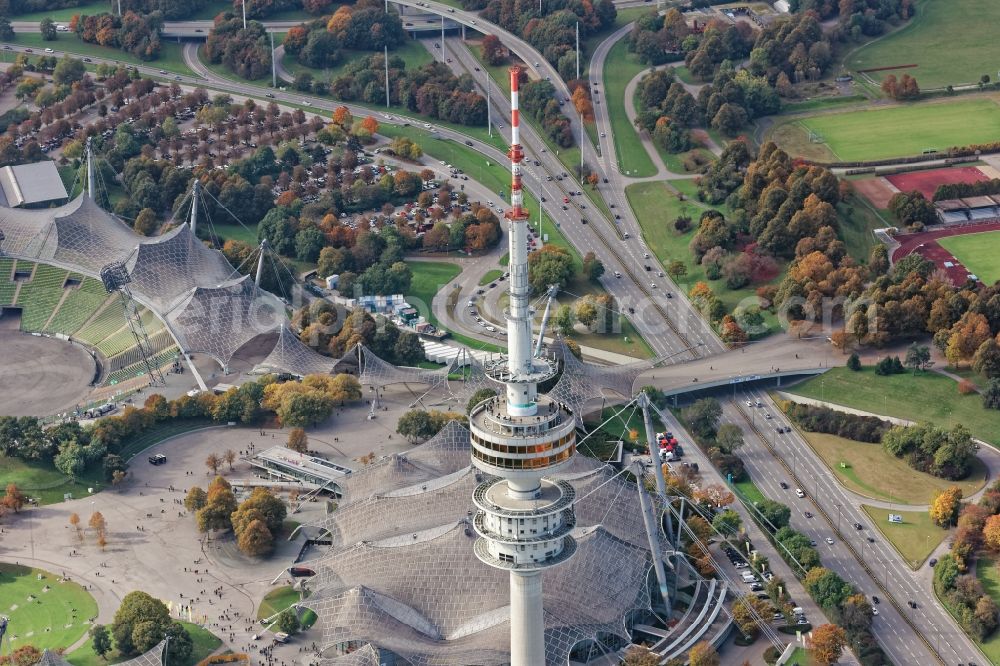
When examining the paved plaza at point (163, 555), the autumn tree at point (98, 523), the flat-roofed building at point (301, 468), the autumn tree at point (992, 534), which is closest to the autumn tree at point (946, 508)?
the autumn tree at point (992, 534)

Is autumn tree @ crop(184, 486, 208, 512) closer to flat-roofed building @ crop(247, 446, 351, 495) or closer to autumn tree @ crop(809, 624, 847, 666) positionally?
flat-roofed building @ crop(247, 446, 351, 495)

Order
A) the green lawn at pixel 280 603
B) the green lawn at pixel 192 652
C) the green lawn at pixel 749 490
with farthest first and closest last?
the green lawn at pixel 749 490 < the green lawn at pixel 280 603 < the green lawn at pixel 192 652

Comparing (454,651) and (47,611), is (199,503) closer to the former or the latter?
(47,611)

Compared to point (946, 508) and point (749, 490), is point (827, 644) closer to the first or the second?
point (946, 508)

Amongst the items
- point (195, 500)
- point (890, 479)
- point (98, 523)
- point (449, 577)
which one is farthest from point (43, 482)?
point (890, 479)

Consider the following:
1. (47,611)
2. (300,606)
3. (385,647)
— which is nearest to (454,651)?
(385,647)

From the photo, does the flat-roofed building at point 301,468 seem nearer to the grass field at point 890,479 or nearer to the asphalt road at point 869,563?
the asphalt road at point 869,563
